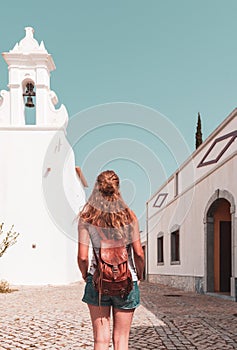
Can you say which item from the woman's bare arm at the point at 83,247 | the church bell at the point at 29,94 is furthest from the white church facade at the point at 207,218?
the woman's bare arm at the point at 83,247

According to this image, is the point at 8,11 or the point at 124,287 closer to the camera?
the point at 124,287

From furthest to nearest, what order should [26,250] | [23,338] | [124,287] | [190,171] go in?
[26,250], [190,171], [23,338], [124,287]

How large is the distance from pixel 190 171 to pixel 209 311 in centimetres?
665

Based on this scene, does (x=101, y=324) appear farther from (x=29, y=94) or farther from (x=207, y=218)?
(x=29, y=94)

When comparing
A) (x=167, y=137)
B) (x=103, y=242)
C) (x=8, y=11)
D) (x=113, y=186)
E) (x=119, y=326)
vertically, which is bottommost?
(x=119, y=326)

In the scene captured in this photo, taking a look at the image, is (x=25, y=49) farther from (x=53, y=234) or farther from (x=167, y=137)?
(x=167, y=137)

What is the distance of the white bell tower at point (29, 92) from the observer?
1731 cm

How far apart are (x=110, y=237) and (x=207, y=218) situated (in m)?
9.11

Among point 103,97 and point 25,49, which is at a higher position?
point 25,49

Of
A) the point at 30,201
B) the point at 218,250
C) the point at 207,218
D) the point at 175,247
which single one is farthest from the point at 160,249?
the point at 207,218

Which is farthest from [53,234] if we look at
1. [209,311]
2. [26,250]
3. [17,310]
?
[209,311]

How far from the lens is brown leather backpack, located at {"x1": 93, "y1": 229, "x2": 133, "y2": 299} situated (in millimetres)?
3011

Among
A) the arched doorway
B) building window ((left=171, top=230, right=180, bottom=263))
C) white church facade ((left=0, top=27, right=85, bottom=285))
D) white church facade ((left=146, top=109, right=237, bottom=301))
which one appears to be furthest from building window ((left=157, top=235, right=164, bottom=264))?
the arched doorway

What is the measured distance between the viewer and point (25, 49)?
1769 centimetres
